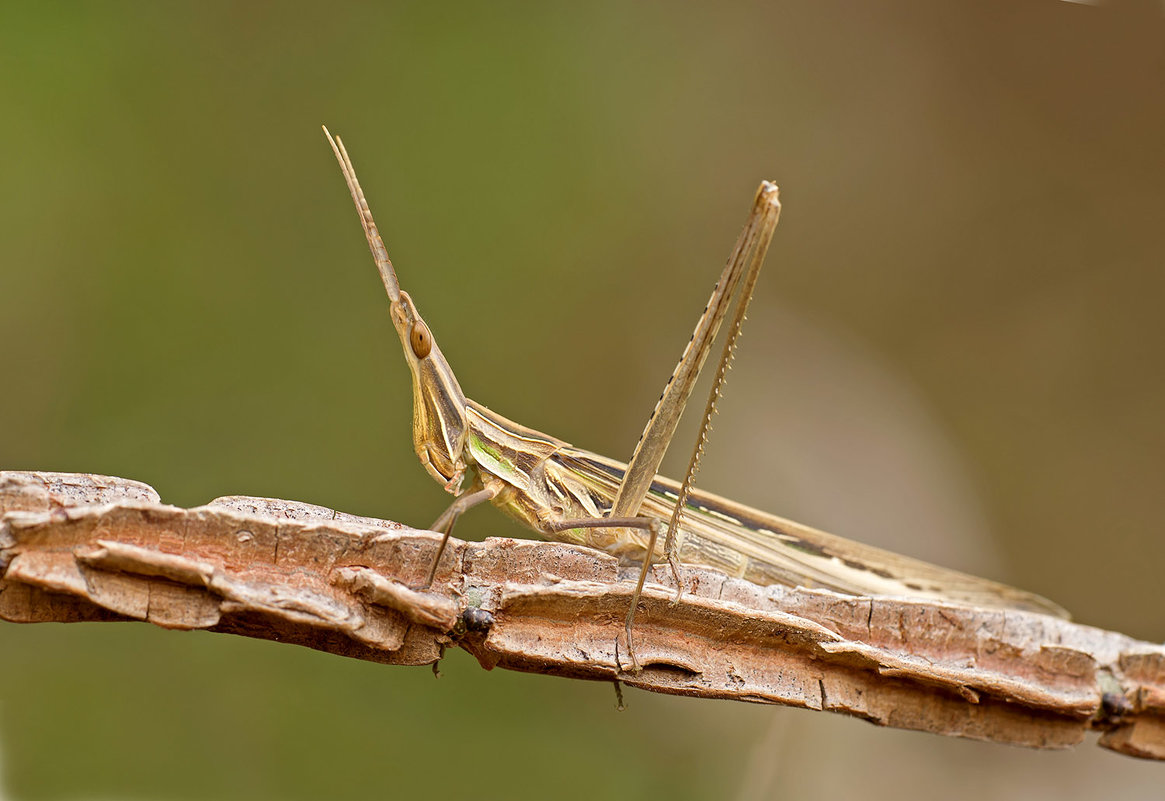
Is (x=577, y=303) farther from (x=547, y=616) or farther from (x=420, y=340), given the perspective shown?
(x=547, y=616)

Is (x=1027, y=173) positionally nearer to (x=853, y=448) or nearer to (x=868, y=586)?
(x=853, y=448)

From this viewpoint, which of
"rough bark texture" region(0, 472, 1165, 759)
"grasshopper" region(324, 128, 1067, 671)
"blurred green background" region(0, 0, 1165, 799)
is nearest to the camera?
"rough bark texture" region(0, 472, 1165, 759)

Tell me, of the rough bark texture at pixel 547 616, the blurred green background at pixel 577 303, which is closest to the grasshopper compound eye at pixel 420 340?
the rough bark texture at pixel 547 616

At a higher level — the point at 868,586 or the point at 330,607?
the point at 868,586

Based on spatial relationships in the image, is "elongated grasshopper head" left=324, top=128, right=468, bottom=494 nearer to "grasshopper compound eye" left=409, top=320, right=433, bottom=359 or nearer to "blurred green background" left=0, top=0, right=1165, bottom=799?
"grasshopper compound eye" left=409, top=320, right=433, bottom=359

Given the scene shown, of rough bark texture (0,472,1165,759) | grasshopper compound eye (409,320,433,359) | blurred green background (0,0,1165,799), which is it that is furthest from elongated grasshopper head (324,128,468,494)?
blurred green background (0,0,1165,799)

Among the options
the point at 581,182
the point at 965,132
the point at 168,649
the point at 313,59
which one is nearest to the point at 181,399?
the point at 168,649
